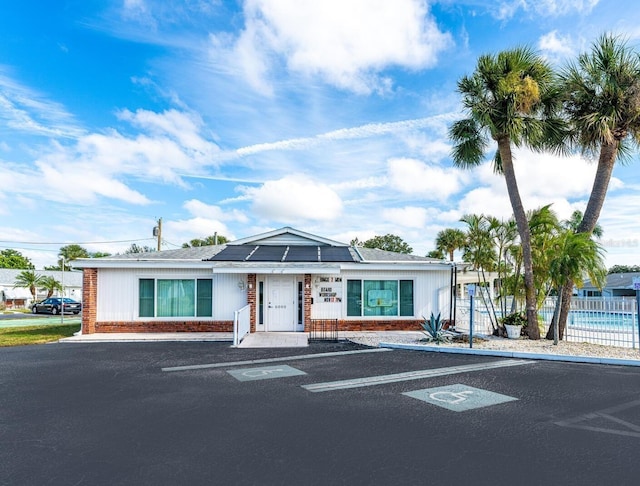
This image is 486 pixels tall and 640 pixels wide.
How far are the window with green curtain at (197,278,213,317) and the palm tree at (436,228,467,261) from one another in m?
27.5

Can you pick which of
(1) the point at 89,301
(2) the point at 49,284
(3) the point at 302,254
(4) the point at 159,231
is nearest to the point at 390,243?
(4) the point at 159,231

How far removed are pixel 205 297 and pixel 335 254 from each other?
544 cm

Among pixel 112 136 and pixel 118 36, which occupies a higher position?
pixel 118 36

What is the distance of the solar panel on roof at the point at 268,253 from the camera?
1587cm

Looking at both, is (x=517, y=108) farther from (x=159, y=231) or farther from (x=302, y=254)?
(x=159, y=231)

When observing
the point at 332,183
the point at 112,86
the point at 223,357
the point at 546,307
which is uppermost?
the point at 112,86

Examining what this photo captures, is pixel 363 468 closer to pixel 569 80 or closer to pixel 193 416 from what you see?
pixel 193 416

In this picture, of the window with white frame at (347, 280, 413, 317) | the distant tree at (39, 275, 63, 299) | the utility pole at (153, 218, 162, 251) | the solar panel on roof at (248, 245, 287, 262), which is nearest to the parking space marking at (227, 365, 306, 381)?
the window with white frame at (347, 280, 413, 317)

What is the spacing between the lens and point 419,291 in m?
15.8

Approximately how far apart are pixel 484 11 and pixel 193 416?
1306 centimetres

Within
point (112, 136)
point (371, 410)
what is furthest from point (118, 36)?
point (371, 410)

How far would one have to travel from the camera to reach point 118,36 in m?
14.0

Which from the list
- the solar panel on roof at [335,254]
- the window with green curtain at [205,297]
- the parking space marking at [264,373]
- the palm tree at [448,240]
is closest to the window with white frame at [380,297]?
the solar panel on roof at [335,254]

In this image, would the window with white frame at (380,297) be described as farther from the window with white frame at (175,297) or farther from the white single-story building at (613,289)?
the white single-story building at (613,289)
